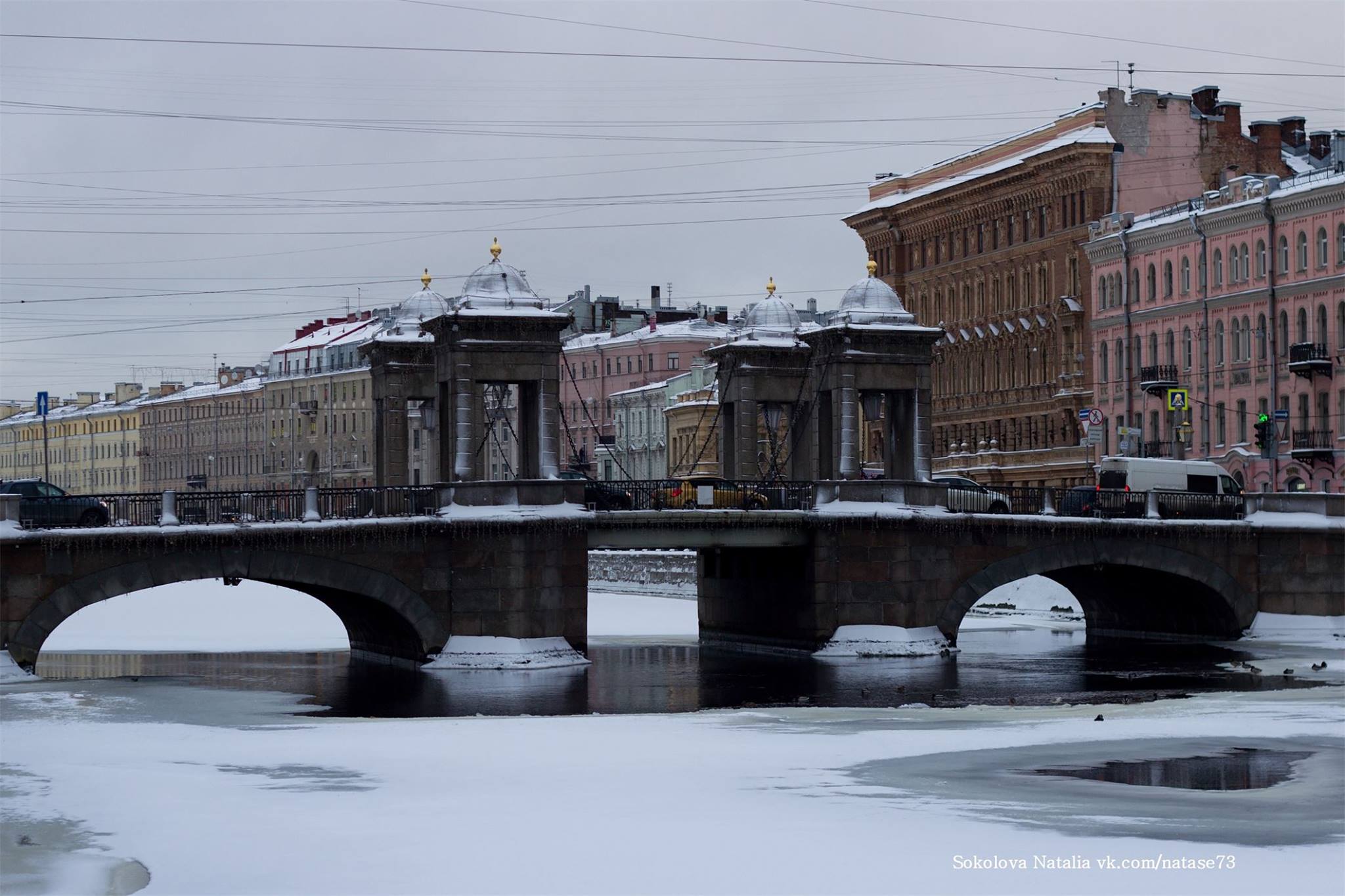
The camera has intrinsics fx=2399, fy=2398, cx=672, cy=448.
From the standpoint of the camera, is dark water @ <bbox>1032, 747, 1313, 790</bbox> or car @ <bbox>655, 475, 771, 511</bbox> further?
car @ <bbox>655, 475, 771, 511</bbox>

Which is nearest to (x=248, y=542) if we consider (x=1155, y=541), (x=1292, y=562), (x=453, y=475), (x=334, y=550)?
(x=334, y=550)

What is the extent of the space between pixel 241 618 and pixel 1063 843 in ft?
213

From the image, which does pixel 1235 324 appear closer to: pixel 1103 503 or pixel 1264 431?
pixel 1264 431

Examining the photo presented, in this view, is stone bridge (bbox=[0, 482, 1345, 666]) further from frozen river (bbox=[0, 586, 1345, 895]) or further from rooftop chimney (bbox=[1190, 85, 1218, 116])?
rooftop chimney (bbox=[1190, 85, 1218, 116])

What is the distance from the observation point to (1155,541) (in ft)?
229

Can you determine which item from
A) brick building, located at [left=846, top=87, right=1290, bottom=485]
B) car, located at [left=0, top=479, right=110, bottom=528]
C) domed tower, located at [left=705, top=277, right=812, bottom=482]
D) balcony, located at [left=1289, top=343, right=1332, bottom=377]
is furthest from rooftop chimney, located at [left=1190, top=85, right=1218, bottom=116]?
car, located at [left=0, top=479, right=110, bottom=528]

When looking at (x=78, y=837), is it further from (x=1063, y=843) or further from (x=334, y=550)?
(x=334, y=550)

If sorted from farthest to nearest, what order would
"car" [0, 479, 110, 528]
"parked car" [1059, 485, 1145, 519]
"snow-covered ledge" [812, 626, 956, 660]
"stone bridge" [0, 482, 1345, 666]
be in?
1. "parked car" [1059, 485, 1145, 519]
2. "snow-covered ledge" [812, 626, 956, 660]
3. "car" [0, 479, 110, 528]
4. "stone bridge" [0, 482, 1345, 666]

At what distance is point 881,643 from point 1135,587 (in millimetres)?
14793

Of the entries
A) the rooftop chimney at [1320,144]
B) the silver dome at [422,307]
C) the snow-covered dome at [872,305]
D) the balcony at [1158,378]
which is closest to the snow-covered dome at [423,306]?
the silver dome at [422,307]

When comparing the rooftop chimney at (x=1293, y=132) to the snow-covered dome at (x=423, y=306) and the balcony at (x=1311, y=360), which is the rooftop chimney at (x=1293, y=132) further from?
the snow-covered dome at (x=423, y=306)

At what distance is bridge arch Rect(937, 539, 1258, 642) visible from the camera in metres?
67.8

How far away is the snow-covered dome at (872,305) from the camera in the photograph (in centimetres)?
6806

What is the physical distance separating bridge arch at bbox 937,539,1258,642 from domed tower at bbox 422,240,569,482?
1269cm
